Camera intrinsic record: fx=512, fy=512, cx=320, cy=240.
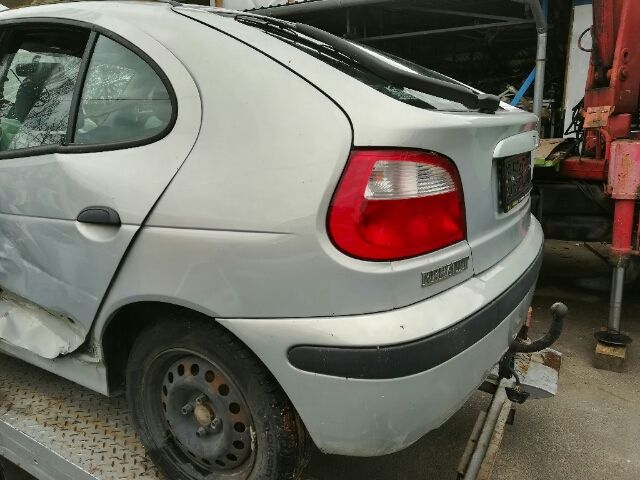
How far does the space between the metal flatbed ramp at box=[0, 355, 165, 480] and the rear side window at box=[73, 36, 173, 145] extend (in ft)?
3.52

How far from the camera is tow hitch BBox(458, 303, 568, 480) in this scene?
5.96 ft

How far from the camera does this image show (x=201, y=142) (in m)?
1.45

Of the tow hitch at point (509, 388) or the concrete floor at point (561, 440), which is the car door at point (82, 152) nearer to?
the concrete floor at point (561, 440)

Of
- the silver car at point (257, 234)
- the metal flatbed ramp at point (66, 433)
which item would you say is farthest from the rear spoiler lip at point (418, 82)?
the metal flatbed ramp at point (66, 433)

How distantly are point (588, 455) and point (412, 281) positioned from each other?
65.1 inches

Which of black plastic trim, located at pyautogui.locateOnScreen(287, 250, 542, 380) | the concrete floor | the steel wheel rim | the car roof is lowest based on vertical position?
the concrete floor

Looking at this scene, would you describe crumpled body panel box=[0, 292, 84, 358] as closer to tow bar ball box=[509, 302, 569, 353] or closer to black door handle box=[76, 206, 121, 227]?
black door handle box=[76, 206, 121, 227]

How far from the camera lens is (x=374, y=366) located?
129 cm

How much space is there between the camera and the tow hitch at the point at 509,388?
182 cm

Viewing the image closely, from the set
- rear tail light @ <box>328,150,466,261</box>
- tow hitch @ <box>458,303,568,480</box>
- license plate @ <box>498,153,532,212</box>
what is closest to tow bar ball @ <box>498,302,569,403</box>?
tow hitch @ <box>458,303,568,480</box>

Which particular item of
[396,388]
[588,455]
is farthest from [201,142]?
[588,455]

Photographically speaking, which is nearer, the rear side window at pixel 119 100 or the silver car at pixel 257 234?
the silver car at pixel 257 234

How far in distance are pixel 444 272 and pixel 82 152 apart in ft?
3.96

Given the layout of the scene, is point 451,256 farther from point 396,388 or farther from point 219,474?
point 219,474
